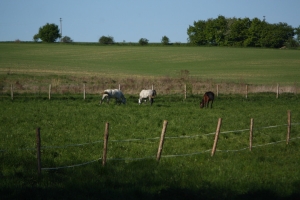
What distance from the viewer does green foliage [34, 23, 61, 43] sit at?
13862 cm

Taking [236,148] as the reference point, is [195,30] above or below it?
above

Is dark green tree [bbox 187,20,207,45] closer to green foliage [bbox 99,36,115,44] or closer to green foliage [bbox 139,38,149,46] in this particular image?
green foliage [bbox 139,38,149,46]

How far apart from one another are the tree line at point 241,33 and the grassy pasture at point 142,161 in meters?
90.7

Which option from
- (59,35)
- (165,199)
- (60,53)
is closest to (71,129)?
(165,199)

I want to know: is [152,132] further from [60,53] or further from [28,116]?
[60,53]

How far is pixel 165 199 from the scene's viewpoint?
1052cm

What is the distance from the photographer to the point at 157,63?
83438 mm

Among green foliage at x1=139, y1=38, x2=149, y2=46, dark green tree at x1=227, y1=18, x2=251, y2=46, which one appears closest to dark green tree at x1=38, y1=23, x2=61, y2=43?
green foliage at x1=139, y1=38, x2=149, y2=46

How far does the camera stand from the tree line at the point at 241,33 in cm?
11175

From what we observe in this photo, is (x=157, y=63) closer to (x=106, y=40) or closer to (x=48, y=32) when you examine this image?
(x=106, y=40)

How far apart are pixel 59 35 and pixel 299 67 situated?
84791 mm

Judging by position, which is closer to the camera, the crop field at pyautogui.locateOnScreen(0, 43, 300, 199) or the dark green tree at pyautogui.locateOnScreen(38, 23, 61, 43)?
the crop field at pyautogui.locateOnScreen(0, 43, 300, 199)

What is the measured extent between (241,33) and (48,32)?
190ft

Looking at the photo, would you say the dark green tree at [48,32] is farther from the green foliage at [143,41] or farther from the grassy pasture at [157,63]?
the grassy pasture at [157,63]
